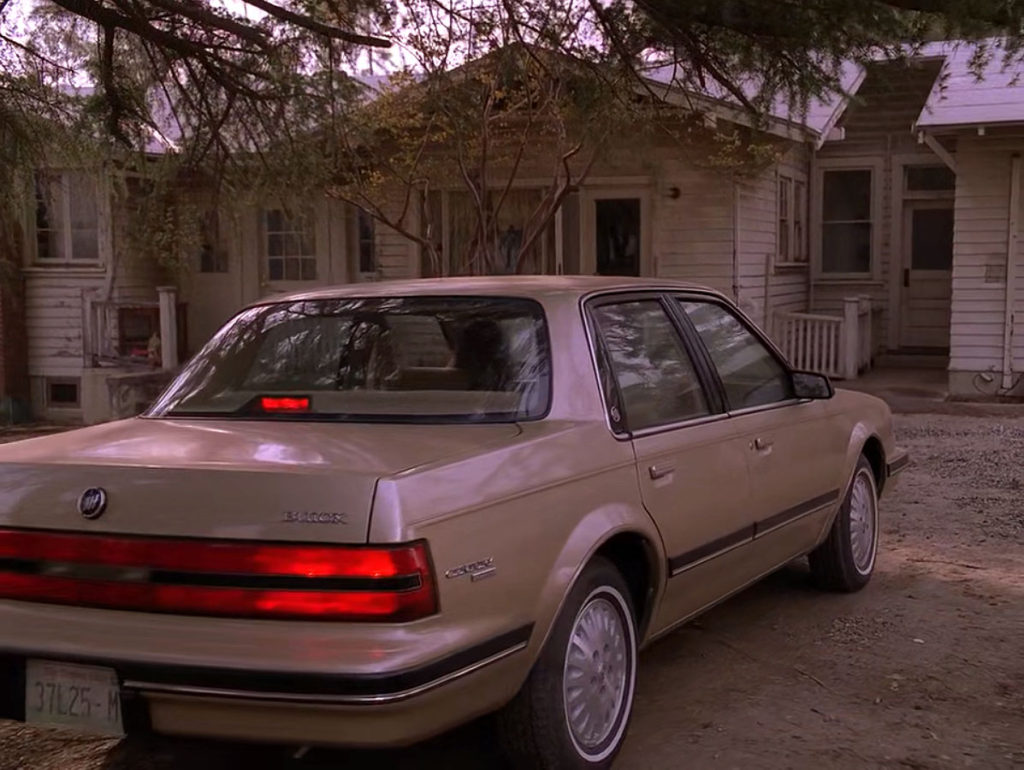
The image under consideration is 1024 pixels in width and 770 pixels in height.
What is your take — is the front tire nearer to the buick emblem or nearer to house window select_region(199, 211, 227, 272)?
the buick emblem

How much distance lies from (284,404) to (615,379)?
1.16 m

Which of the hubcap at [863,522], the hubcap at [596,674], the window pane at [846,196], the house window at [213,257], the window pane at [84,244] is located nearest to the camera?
the hubcap at [596,674]

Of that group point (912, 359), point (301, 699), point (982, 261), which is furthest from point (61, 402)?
point (301, 699)

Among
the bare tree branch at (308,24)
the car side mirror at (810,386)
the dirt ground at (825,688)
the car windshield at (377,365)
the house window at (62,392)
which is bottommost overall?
the dirt ground at (825,688)

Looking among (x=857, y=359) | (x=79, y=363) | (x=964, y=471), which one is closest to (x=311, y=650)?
(x=964, y=471)

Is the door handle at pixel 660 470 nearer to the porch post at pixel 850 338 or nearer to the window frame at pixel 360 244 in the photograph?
the porch post at pixel 850 338

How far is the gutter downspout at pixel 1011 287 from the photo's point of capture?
41.9ft

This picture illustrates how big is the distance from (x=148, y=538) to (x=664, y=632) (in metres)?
1.95

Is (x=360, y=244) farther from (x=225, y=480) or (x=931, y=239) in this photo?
(x=225, y=480)

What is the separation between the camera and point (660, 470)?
3.93m

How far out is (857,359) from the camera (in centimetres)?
1460

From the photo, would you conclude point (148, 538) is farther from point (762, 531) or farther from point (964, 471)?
point (964, 471)

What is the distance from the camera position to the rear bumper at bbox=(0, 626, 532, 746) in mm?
2750

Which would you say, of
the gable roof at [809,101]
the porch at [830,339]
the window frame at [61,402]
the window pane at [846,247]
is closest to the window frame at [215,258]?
the window frame at [61,402]
